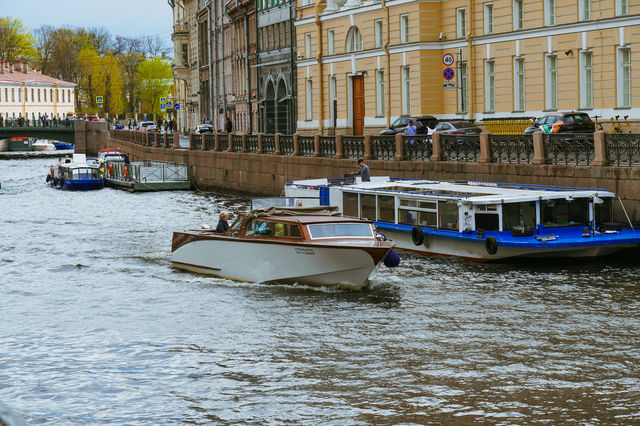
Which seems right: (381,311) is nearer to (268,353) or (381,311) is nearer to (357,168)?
(268,353)

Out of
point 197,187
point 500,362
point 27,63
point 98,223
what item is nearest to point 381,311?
point 500,362

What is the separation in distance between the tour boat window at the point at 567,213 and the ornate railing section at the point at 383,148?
11304 millimetres

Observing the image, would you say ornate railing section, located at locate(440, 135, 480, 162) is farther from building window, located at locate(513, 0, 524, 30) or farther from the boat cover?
building window, located at locate(513, 0, 524, 30)

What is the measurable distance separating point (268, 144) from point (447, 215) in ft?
76.0

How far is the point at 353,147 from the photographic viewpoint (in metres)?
39.1

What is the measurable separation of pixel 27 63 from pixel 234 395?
143 meters

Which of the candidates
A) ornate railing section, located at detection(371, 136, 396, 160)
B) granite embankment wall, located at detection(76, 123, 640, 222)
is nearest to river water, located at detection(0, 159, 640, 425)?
granite embankment wall, located at detection(76, 123, 640, 222)

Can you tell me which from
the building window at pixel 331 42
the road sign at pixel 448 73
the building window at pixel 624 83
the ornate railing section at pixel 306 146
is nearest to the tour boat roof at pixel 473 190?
the road sign at pixel 448 73

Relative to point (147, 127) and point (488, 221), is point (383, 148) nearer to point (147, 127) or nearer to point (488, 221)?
point (488, 221)

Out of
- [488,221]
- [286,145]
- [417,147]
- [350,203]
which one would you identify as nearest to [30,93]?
[286,145]

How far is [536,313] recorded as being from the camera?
64.2 feet

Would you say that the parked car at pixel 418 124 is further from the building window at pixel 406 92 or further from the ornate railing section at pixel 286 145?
the building window at pixel 406 92

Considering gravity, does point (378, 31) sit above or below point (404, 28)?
above

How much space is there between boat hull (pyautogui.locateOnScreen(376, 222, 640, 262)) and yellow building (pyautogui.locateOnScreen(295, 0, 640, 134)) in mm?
11600
